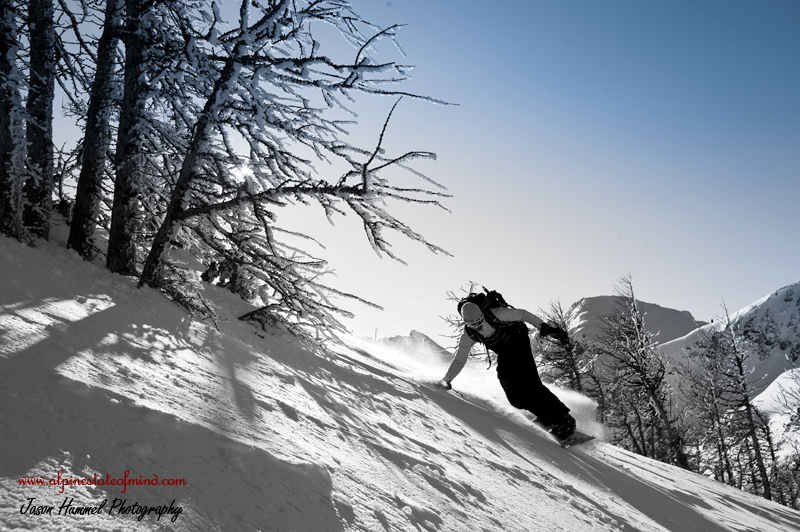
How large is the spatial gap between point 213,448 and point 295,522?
15.7 inches

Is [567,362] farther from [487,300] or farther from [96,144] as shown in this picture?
[96,144]

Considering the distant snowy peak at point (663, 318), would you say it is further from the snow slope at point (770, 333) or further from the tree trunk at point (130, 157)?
the tree trunk at point (130, 157)

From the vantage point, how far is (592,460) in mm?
3893

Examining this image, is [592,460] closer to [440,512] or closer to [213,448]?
[440,512]

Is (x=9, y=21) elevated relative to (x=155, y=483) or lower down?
elevated

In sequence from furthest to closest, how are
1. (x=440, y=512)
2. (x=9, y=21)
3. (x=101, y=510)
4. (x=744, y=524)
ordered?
(x=9, y=21)
(x=744, y=524)
(x=440, y=512)
(x=101, y=510)

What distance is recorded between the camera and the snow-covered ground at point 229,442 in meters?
1.04

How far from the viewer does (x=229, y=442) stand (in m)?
1.42

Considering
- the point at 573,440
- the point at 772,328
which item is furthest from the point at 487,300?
the point at 772,328

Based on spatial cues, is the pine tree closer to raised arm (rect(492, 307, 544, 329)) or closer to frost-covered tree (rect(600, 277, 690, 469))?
raised arm (rect(492, 307, 544, 329))

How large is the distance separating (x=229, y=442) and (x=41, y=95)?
5155 mm

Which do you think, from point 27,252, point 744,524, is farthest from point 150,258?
point 744,524

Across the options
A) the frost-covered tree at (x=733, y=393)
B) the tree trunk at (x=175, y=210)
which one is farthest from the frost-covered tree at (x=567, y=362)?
the tree trunk at (x=175, y=210)

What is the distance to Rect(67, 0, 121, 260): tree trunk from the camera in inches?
159
